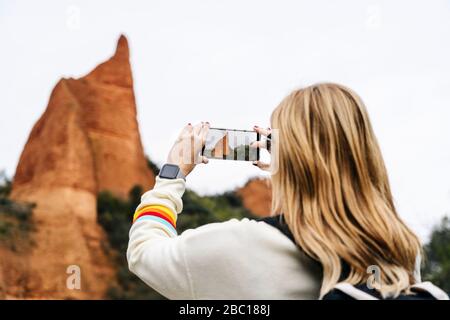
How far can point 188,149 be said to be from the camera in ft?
4.64

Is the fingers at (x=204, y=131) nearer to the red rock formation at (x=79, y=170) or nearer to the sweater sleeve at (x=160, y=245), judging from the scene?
the sweater sleeve at (x=160, y=245)

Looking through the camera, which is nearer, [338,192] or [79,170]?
[338,192]

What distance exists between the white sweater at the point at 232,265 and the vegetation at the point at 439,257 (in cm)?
2132

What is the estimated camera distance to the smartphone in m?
1.43

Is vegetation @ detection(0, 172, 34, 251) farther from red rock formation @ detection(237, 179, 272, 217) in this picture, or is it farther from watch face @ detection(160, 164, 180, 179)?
watch face @ detection(160, 164, 180, 179)

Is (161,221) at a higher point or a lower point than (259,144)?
lower

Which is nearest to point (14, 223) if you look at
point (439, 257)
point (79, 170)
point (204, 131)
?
point (79, 170)

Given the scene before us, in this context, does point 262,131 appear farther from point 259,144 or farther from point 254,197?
point 254,197

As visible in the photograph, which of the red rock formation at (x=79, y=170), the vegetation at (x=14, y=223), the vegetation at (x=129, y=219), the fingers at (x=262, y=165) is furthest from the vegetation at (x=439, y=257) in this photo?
the fingers at (x=262, y=165)

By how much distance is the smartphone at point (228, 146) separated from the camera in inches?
56.4

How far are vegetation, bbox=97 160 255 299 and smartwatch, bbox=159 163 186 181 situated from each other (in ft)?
73.3

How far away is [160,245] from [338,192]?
301 millimetres

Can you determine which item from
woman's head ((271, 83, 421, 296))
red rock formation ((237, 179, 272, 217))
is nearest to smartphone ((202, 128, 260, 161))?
woman's head ((271, 83, 421, 296))
